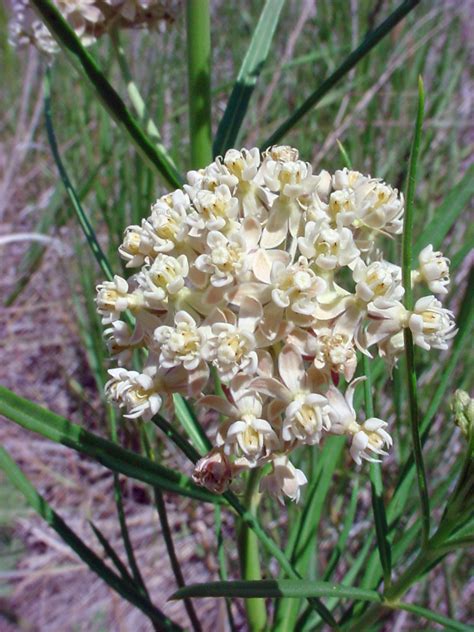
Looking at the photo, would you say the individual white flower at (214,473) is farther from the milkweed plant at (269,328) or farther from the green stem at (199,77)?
the green stem at (199,77)

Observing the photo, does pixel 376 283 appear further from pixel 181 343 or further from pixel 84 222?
pixel 84 222

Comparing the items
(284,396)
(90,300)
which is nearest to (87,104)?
(90,300)

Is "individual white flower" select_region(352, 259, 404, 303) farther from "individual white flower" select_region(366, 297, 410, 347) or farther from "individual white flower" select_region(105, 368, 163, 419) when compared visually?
"individual white flower" select_region(105, 368, 163, 419)

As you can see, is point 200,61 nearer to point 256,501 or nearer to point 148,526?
point 256,501

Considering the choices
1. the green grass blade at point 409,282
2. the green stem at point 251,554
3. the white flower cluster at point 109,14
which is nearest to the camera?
the green grass blade at point 409,282

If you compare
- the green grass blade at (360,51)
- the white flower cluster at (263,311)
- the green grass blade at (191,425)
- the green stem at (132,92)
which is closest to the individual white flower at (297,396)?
the white flower cluster at (263,311)

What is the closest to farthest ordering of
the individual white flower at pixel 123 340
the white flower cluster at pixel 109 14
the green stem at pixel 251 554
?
the individual white flower at pixel 123 340, the green stem at pixel 251 554, the white flower cluster at pixel 109 14
